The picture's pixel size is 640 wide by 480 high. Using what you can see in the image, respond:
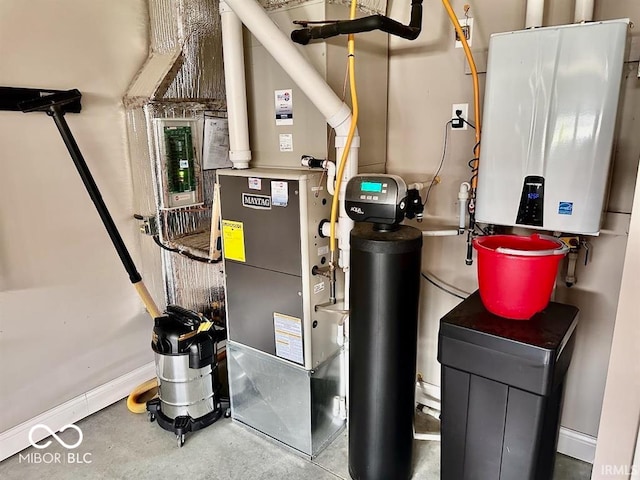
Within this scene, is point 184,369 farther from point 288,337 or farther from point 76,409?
point 76,409

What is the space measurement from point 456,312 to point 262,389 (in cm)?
110

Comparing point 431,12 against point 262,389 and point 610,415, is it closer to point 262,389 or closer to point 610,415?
point 610,415

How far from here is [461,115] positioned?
2.14m

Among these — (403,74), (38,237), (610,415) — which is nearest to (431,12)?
(403,74)

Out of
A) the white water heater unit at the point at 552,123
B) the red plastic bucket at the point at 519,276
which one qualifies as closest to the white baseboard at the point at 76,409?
the red plastic bucket at the point at 519,276

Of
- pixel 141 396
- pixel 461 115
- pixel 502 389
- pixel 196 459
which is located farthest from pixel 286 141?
pixel 141 396

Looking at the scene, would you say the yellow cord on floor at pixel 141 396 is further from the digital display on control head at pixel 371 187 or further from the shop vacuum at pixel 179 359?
the digital display on control head at pixel 371 187

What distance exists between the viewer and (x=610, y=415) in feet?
4.66

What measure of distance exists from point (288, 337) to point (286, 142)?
0.92 meters

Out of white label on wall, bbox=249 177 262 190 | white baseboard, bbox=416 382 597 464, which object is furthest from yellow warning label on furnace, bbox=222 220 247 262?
white baseboard, bbox=416 382 597 464

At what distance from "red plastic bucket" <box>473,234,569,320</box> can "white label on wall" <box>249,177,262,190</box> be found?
950mm

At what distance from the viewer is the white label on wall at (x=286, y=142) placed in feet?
7.02

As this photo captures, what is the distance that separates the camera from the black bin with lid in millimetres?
1534

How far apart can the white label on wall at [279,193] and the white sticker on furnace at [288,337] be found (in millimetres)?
531
